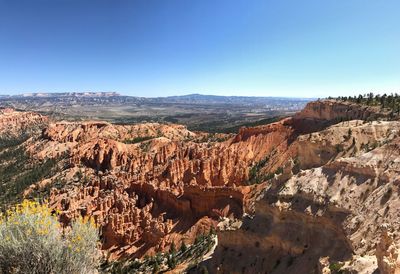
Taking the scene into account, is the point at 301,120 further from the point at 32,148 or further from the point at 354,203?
the point at 32,148

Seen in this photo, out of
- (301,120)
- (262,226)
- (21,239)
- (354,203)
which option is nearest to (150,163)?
(301,120)

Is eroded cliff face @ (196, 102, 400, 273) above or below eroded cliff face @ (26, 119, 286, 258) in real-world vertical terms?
above

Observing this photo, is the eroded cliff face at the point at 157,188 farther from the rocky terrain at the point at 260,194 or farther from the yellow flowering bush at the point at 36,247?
the yellow flowering bush at the point at 36,247

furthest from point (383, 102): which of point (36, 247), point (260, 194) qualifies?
point (36, 247)

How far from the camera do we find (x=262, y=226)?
1528 inches

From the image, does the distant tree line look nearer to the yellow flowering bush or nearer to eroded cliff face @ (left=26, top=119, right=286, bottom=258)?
eroded cliff face @ (left=26, top=119, right=286, bottom=258)

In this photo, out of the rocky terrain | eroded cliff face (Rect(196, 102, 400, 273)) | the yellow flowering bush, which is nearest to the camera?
the yellow flowering bush

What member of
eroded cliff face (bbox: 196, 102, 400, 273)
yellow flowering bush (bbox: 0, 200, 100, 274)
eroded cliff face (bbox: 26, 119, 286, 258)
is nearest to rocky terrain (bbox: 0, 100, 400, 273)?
eroded cliff face (bbox: 196, 102, 400, 273)

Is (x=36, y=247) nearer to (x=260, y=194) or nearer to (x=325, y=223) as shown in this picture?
(x=325, y=223)

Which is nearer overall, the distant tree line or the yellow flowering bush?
the yellow flowering bush

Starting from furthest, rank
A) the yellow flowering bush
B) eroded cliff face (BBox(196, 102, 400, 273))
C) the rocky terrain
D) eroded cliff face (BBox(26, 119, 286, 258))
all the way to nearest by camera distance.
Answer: eroded cliff face (BBox(26, 119, 286, 258))
the rocky terrain
eroded cliff face (BBox(196, 102, 400, 273))
the yellow flowering bush

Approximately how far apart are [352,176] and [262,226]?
10038 mm

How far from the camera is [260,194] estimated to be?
45.7 metres

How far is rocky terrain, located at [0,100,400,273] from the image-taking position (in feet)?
101
